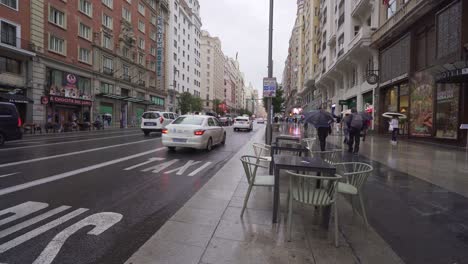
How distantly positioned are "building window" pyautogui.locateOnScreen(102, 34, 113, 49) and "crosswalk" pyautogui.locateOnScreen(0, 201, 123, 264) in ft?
115

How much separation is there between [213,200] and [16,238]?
108 inches

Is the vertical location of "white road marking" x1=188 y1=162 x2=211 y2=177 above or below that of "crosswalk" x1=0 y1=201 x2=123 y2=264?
above

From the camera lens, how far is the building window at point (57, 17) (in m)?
26.6

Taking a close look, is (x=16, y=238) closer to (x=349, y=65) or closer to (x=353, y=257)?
(x=353, y=257)

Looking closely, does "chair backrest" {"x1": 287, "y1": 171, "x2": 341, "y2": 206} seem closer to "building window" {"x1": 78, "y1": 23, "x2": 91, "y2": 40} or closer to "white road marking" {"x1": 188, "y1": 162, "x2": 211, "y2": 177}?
"white road marking" {"x1": 188, "y1": 162, "x2": 211, "y2": 177}

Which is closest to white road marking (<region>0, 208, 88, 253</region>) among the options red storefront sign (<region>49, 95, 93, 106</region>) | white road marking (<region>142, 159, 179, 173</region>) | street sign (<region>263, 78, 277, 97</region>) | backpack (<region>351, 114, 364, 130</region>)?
white road marking (<region>142, 159, 179, 173</region>)

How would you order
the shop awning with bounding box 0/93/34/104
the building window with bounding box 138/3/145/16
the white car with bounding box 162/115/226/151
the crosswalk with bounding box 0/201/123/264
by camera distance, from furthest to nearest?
the building window with bounding box 138/3/145/16 → the shop awning with bounding box 0/93/34/104 → the white car with bounding box 162/115/226/151 → the crosswalk with bounding box 0/201/123/264

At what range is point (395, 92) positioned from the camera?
19.9 metres

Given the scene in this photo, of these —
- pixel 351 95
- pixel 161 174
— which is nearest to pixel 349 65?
pixel 351 95

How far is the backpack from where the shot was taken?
463 inches

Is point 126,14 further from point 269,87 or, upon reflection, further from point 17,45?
point 269,87

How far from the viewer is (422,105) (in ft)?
52.8

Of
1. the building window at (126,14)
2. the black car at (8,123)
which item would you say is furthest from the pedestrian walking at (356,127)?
the building window at (126,14)

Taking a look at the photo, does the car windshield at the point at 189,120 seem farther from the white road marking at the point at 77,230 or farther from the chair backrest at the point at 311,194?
the chair backrest at the point at 311,194
